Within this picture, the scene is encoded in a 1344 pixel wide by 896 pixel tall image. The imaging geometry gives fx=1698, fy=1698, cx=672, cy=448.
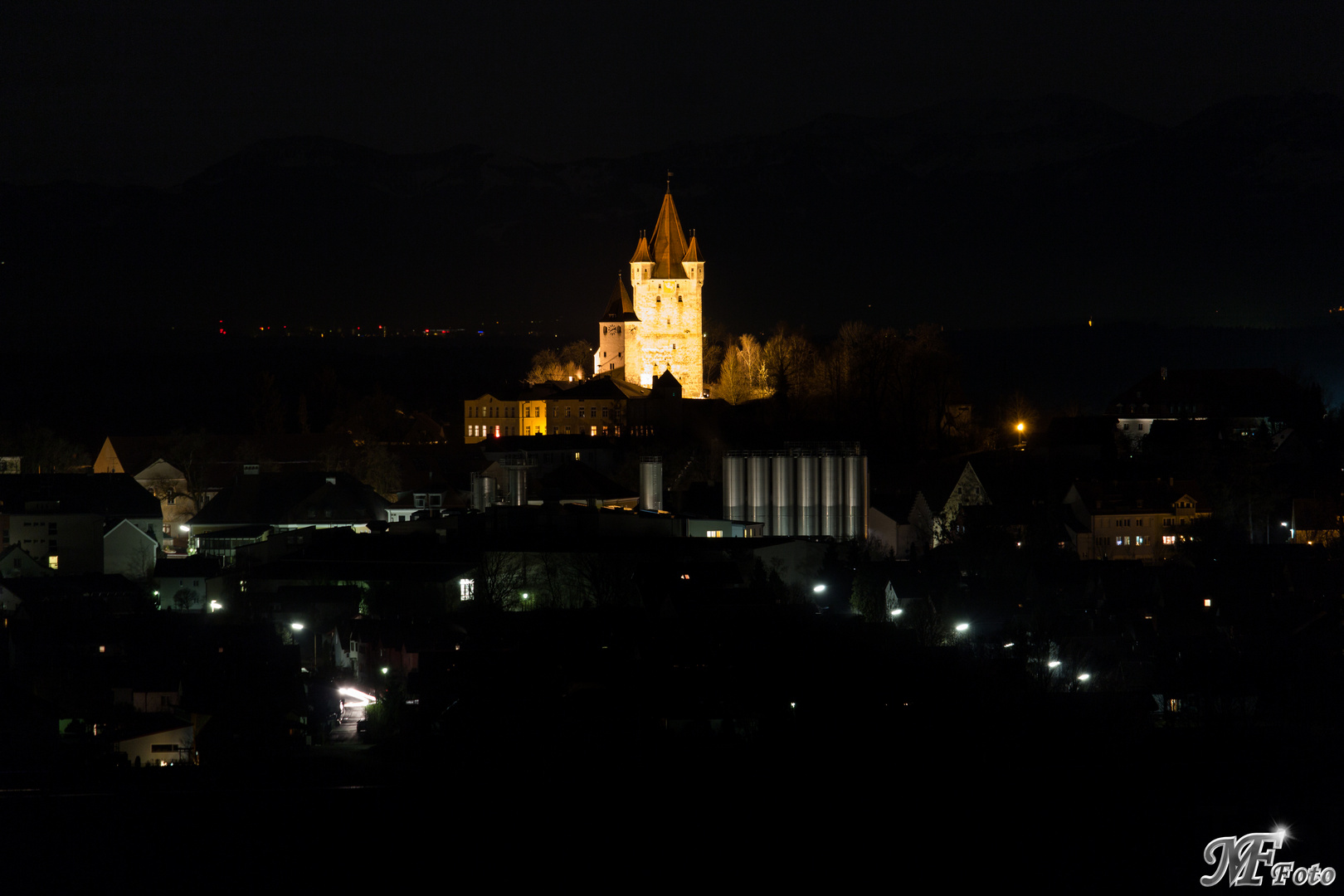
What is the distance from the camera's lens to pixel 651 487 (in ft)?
167

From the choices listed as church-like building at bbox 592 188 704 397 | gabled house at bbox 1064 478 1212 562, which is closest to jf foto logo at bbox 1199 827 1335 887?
gabled house at bbox 1064 478 1212 562

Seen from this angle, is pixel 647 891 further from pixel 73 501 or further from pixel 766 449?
pixel 73 501

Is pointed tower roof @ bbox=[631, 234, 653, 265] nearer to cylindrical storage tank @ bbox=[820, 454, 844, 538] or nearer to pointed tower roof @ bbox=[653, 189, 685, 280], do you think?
pointed tower roof @ bbox=[653, 189, 685, 280]

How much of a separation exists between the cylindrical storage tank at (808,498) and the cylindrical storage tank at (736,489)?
5.18ft

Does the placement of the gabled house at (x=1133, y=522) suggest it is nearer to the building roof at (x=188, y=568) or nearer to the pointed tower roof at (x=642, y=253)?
the building roof at (x=188, y=568)

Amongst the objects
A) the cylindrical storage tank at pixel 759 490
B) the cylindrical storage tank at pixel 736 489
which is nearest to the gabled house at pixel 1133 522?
the cylindrical storage tank at pixel 759 490

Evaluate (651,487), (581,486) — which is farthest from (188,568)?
(651,487)

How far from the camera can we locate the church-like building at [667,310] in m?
75.1

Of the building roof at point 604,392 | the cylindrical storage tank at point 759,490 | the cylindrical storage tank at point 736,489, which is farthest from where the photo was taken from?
the building roof at point 604,392

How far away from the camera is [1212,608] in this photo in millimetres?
37969

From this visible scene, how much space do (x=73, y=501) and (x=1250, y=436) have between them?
41634 millimetres

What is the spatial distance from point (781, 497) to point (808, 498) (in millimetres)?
777

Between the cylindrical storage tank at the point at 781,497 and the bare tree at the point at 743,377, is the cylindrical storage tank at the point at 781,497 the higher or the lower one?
the lower one

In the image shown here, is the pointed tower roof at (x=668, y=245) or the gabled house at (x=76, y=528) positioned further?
the pointed tower roof at (x=668, y=245)
